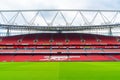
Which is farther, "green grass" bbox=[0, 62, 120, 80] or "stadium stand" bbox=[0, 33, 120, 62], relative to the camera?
"stadium stand" bbox=[0, 33, 120, 62]

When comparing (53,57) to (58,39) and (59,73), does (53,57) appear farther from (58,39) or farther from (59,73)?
(59,73)

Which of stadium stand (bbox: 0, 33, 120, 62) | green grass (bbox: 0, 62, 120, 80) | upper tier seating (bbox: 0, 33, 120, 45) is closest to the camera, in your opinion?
green grass (bbox: 0, 62, 120, 80)

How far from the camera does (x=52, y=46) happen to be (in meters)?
44.9

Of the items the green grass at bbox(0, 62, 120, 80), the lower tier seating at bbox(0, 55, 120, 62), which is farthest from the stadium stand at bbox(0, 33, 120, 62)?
the green grass at bbox(0, 62, 120, 80)

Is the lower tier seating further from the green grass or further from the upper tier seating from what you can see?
the green grass

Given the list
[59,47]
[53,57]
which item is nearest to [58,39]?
[59,47]

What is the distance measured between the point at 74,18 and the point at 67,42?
440 inches

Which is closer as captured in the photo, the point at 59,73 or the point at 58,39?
the point at 59,73

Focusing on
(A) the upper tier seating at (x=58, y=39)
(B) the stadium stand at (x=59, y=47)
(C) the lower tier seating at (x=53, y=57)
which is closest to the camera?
(C) the lower tier seating at (x=53, y=57)

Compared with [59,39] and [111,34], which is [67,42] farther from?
[111,34]

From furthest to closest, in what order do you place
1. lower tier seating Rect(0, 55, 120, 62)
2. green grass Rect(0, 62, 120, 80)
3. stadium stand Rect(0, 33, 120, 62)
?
stadium stand Rect(0, 33, 120, 62), lower tier seating Rect(0, 55, 120, 62), green grass Rect(0, 62, 120, 80)

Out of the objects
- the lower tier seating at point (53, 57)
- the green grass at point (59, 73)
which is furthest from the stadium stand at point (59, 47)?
the green grass at point (59, 73)

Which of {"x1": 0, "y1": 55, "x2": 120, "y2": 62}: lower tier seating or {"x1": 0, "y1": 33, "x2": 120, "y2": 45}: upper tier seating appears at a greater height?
{"x1": 0, "y1": 33, "x2": 120, "y2": 45}: upper tier seating

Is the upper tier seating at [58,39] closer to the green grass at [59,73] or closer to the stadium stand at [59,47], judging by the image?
the stadium stand at [59,47]
